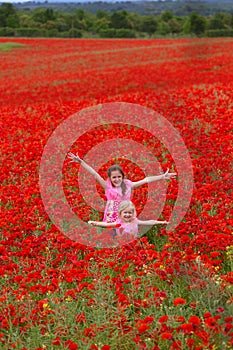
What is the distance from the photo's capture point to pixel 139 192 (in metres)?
7.11

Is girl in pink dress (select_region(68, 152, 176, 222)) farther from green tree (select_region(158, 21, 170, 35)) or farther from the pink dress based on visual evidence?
green tree (select_region(158, 21, 170, 35))

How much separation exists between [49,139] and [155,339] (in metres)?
7.13

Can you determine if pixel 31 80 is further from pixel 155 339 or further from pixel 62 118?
pixel 155 339

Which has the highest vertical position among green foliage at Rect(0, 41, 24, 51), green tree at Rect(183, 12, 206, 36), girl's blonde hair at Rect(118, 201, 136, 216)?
green tree at Rect(183, 12, 206, 36)

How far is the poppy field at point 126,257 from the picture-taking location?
13.2 ft

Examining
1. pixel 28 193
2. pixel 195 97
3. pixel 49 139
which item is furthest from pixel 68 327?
pixel 195 97

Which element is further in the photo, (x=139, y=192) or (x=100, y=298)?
(x=139, y=192)

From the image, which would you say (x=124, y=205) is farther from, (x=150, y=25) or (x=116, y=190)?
(x=150, y=25)

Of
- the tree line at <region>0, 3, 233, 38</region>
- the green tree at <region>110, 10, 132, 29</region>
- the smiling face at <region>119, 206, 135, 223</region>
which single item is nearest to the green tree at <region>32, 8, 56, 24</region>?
the tree line at <region>0, 3, 233, 38</region>

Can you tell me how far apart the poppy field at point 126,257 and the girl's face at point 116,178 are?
47 centimetres

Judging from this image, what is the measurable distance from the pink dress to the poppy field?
307mm

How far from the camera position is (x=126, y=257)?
506 cm

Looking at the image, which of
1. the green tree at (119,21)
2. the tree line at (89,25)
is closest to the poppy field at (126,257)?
the tree line at (89,25)

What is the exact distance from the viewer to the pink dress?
20.9 ft
